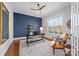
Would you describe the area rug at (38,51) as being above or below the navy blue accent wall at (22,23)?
below

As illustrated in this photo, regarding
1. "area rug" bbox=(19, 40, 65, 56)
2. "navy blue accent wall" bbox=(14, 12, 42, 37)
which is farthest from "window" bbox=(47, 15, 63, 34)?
"area rug" bbox=(19, 40, 65, 56)

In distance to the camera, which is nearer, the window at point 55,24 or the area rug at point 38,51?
the area rug at point 38,51

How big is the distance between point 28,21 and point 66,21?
3.14m

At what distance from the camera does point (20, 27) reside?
7.57 m

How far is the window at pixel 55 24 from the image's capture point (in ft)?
20.3

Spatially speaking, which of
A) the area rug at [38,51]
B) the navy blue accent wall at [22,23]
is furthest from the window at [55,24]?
the area rug at [38,51]

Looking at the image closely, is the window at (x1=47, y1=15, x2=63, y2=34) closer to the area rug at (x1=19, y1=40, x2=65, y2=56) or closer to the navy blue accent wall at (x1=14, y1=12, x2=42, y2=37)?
the navy blue accent wall at (x1=14, y1=12, x2=42, y2=37)

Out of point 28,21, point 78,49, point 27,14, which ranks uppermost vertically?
point 27,14

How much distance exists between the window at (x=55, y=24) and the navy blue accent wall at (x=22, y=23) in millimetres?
911

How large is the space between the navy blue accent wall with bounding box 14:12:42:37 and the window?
911 mm

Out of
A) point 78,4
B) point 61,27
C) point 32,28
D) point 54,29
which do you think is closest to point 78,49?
point 78,4

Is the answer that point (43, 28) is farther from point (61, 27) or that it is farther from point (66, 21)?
point (66, 21)

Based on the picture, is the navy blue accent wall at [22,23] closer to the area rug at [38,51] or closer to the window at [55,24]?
the window at [55,24]

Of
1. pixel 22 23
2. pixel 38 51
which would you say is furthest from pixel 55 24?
pixel 38 51
